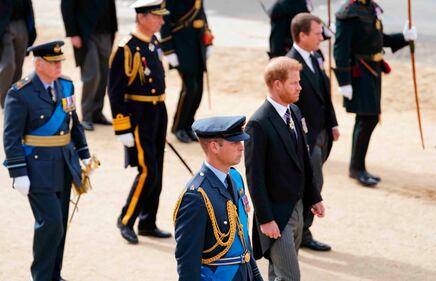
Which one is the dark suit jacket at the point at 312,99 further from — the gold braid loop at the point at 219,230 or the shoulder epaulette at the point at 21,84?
the gold braid loop at the point at 219,230

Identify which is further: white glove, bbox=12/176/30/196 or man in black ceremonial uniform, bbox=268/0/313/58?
man in black ceremonial uniform, bbox=268/0/313/58

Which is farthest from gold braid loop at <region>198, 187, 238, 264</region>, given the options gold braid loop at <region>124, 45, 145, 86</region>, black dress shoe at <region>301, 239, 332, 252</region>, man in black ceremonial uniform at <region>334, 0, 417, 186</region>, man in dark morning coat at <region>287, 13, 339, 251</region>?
man in black ceremonial uniform at <region>334, 0, 417, 186</region>

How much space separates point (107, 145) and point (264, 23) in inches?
288

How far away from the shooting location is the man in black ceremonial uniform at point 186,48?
1076 cm

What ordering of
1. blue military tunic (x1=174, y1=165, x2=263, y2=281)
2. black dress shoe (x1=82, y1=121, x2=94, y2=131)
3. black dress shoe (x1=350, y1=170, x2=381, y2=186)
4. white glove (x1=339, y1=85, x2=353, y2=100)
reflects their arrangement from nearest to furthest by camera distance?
1. blue military tunic (x1=174, y1=165, x2=263, y2=281)
2. white glove (x1=339, y1=85, x2=353, y2=100)
3. black dress shoe (x1=350, y1=170, x2=381, y2=186)
4. black dress shoe (x1=82, y1=121, x2=94, y2=131)

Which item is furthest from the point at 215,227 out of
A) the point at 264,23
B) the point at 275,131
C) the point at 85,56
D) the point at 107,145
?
the point at 264,23

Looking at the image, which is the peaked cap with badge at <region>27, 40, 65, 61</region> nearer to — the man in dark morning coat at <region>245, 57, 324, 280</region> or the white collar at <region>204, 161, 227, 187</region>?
the man in dark morning coat at <region>245, 57, 324, 280</region>

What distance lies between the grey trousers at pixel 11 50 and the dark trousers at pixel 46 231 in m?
4.57

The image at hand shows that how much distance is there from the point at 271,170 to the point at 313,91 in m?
1.55

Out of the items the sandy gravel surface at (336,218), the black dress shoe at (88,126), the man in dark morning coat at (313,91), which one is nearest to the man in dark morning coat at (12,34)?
the black dress shoe at (88,126)

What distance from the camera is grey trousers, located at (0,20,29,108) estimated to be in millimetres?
11219

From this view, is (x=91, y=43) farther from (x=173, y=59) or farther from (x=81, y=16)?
(x=173, y=59)

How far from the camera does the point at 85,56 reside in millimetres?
11258

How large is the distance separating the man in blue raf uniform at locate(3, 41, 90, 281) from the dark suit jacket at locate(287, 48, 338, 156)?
1.82 metres
